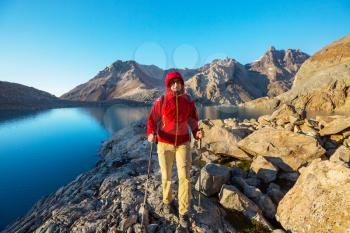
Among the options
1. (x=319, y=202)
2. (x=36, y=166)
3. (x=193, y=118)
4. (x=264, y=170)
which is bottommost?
(x=36, y=166)

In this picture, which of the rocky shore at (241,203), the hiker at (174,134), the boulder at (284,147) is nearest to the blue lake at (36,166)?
the rocky shore at (241,203)

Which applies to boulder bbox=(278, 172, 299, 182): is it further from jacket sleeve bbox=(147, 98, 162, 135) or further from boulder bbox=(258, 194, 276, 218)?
jacket sleeve bbox=(147, 98, 162, 135)

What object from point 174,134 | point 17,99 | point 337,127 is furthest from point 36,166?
point 17,99

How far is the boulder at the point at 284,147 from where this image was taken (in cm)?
1129

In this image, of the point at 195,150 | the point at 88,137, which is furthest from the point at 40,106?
the point at 195,150

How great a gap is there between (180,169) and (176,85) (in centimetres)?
240

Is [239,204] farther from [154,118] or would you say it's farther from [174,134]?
[154,118]

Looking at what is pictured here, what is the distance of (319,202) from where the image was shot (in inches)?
254

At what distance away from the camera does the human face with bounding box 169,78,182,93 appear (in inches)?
265

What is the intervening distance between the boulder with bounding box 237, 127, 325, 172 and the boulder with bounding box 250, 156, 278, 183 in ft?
3.97

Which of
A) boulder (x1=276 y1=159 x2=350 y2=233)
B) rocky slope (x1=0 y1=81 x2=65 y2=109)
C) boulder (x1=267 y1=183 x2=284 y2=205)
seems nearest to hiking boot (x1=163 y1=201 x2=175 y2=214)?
boulder (x1=276 y1=159 x2=350 y2=233)

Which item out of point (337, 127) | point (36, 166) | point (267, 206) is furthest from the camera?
point (36, 166)

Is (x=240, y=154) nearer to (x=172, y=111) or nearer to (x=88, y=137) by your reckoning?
(x=172, y=111)

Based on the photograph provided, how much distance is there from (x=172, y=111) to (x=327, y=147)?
1043cm
